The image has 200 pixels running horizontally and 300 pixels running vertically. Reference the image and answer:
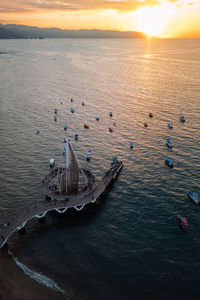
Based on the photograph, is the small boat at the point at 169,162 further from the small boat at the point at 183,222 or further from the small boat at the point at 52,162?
the small boat at the point at 52,162

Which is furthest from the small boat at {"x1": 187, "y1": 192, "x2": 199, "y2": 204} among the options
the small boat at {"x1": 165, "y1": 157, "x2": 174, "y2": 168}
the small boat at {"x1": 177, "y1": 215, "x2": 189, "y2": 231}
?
the small boat at {"x1": 165, "y1": 157, "x2": 174, "y2": 168}

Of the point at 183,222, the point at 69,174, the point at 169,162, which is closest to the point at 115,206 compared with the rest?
the point at 69,174

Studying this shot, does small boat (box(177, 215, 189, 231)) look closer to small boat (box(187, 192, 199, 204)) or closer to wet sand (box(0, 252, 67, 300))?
small boat (box(187, 192, 199, 204))

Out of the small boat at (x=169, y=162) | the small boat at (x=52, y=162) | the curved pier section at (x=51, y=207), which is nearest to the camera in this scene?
the curved pier section at (x=51, y=207)

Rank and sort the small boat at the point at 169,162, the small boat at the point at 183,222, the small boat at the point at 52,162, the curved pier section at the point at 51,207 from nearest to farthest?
Answer: the curved pier section at the point at 51,207, the small boat at the point at 183,222, the small boat at the point at 169,162, the small boat at the point at 52,162

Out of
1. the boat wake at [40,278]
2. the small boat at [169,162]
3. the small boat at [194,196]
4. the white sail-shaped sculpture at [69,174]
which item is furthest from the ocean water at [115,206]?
the white sail-shaped sculpture at [69,174]
